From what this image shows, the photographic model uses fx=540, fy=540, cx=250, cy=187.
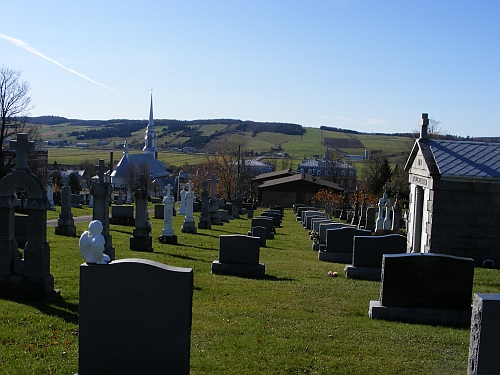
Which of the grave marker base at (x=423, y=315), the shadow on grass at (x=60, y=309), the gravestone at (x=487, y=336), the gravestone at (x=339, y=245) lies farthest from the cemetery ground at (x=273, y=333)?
the gravestone at (x=339, y=245)

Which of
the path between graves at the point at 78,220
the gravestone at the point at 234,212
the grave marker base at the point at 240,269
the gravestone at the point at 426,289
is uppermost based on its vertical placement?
the gravestone at the point at 426,289

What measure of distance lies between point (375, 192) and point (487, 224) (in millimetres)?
51001

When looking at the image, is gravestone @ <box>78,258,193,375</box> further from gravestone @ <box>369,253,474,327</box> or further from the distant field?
the distant field

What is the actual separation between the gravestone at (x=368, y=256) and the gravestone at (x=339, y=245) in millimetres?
3379

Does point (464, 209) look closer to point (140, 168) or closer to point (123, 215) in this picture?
point (123, 215)

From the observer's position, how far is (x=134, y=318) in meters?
5.96

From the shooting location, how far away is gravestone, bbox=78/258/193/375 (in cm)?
592

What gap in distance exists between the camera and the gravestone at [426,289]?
371 inches

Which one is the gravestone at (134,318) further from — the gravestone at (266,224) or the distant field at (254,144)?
the distant field at (254,144)

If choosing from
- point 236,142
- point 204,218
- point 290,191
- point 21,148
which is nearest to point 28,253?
point 21,148

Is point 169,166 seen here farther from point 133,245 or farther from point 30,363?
point 30,363

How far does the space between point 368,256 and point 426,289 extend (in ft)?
15.0

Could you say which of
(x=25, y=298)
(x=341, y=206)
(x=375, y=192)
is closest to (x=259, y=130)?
(x=375, y=192)

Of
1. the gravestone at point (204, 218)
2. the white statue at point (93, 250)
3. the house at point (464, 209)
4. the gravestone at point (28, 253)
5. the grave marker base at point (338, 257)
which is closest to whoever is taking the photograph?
the white statue at point (93, 250)
